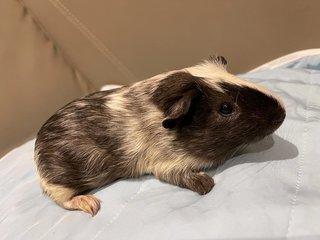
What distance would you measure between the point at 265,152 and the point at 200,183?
0.70 ft

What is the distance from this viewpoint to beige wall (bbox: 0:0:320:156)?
75.2 inches

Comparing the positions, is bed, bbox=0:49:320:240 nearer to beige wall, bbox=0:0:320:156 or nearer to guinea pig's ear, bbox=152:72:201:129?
guinea pig's ear, bbox=152:72:201:129

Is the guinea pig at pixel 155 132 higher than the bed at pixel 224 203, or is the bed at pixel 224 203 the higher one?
the guinea pig at pixel 155 132

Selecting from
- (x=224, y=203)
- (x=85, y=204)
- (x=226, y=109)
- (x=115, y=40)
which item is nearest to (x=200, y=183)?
(x=224, y=203)

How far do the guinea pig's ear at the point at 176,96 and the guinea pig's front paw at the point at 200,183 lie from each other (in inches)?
6.1

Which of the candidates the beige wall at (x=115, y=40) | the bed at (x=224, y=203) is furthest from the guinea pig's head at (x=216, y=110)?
the beige wall at (x=115, y=40)

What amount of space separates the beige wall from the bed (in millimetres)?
506

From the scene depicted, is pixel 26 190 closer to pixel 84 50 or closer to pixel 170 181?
pixel 170 181

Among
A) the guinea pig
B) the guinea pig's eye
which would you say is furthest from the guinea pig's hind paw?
the guinea pig's eye

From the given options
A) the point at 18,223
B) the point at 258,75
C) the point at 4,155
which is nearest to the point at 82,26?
the point at 4,155

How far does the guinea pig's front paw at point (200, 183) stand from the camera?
122cm

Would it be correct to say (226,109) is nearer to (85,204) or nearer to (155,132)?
(155,132)

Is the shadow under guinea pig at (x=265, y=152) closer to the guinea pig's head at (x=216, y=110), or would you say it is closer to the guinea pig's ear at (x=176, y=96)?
the guinea pig's head at (x=216, y=110)

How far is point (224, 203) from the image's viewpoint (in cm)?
116
